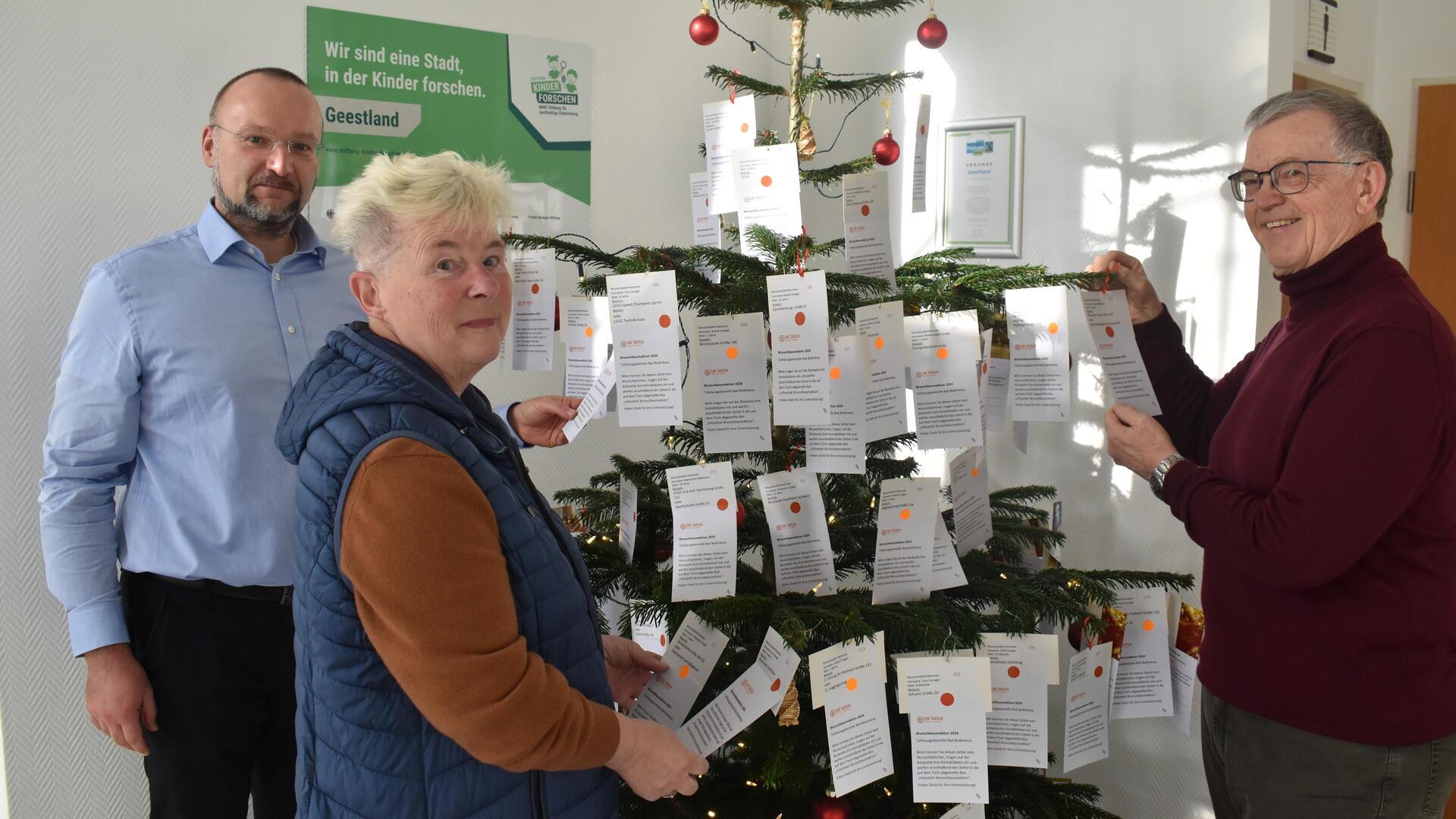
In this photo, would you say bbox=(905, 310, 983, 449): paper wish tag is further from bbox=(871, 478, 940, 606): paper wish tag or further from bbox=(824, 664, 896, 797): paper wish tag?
bbox=(824, 664, 896, 797): paper wish tag

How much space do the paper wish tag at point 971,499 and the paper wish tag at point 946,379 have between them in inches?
5.3

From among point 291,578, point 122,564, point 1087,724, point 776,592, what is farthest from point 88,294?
point 1087,724

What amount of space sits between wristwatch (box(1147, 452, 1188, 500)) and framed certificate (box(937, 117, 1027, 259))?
1.08m

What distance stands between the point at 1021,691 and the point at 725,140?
99 cm

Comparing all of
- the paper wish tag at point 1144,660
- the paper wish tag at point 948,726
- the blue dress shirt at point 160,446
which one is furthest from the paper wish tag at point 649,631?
the paper wish tag at point 1144,660

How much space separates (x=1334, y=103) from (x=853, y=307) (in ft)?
2.45

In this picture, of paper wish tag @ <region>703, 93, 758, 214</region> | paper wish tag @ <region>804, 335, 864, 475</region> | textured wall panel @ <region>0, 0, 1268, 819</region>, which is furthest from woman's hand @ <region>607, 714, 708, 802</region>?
textured wall panel @ <region>0, 0, 1268, 819</region>

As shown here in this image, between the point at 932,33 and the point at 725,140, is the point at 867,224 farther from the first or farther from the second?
the point at 932,33

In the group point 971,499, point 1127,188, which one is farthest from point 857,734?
point 1127,188

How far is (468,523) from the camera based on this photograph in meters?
1.12

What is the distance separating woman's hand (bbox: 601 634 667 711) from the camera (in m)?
1.58

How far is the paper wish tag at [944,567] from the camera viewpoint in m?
1.62

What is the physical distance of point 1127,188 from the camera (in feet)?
7.83

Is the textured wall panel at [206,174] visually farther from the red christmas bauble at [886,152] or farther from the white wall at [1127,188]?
the red christmas bauble at [886,152]
